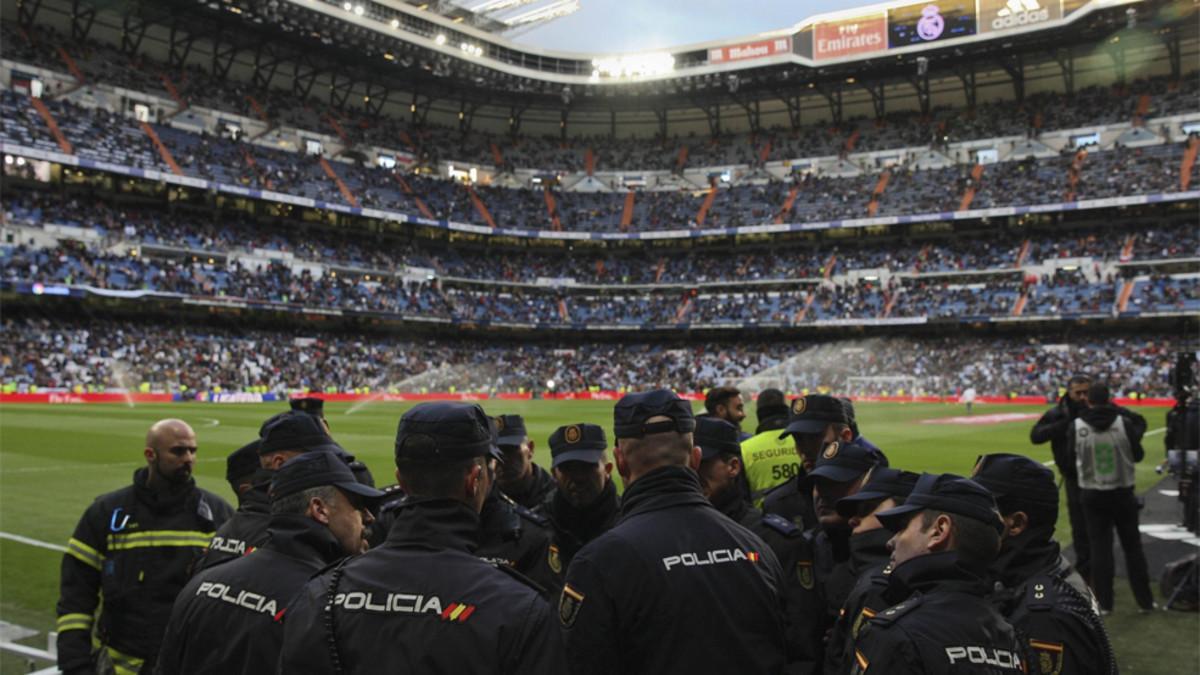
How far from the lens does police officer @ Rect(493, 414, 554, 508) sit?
669 cm

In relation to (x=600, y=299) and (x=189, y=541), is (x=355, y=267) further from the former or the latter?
(x=189, y=541)

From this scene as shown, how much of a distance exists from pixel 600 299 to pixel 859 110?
3023cm

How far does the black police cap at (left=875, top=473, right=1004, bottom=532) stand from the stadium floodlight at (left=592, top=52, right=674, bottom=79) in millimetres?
74570

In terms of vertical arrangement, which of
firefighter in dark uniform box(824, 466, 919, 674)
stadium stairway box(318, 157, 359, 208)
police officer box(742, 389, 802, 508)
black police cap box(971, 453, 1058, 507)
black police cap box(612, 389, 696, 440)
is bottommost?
police officer box(742, 389, 802, 508)

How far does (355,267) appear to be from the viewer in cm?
6925

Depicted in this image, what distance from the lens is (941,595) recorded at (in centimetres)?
297

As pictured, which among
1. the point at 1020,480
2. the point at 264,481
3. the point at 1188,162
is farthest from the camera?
the point at 1188,162

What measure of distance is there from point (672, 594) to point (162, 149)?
6620 cm

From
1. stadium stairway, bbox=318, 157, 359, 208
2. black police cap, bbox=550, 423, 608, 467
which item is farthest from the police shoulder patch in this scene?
stadium stairway, bbox=318, 157, 359, 208

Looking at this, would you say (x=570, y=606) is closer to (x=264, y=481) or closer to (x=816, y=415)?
(x=264, y=481)

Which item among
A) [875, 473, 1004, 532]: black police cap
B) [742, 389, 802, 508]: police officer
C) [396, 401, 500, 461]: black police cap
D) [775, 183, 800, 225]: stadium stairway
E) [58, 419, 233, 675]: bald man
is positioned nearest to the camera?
[396, 401, 500, 461]: black police cap

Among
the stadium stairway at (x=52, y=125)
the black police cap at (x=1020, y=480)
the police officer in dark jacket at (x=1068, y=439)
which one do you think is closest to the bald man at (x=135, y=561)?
the black police cap at (x=1020, y=480)

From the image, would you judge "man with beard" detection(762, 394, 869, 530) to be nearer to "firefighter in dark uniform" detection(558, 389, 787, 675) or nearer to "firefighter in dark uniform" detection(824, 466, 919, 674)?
"firefighter in dark uniform" detection(824, 466, 919, 674)

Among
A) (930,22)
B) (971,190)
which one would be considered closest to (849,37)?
(930,22)
